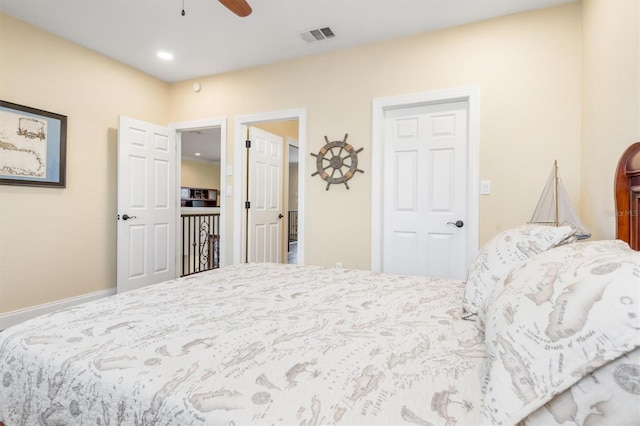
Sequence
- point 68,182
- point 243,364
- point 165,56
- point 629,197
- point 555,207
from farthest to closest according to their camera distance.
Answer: point 165,56 < point 68,182 < point 555,207 < point 629,197 < point 243,364

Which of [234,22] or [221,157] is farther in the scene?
[221,157]

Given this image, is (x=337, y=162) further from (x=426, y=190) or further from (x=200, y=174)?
(x=200, y=174)

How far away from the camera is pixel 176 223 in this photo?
4277 millimetres

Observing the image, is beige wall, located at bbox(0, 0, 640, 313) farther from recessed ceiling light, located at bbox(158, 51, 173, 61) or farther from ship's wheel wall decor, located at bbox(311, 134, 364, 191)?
recessed ceiling light, located at bbox(158, 51, 173, 61)

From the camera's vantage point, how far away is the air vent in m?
3.03

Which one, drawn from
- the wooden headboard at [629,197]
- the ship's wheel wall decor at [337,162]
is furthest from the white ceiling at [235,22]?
the wooden headboard at [629,197]

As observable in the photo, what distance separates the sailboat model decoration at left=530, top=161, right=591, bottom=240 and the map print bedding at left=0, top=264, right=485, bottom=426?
4.53ft

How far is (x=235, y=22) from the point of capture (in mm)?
2904

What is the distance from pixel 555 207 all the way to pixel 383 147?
1581 mm

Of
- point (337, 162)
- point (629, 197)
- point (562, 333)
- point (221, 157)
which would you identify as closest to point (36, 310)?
point (221, 157)

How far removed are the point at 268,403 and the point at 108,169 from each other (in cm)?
386

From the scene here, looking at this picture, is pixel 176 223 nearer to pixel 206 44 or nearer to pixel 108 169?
pixel 108 169

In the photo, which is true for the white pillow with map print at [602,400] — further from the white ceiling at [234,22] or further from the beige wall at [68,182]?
the beige wall at [68,182]

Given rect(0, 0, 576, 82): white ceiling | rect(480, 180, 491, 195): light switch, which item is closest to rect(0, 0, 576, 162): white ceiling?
rect(0, 0, 576, 82): white ceiling
